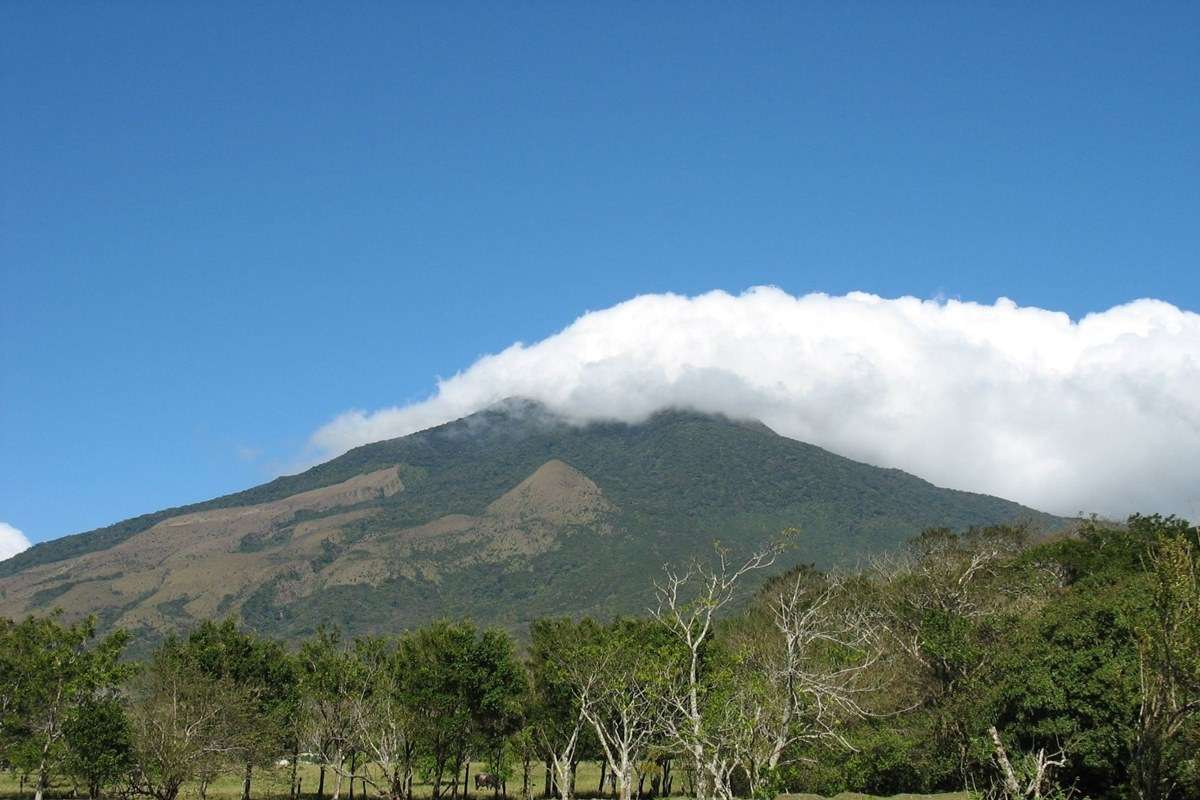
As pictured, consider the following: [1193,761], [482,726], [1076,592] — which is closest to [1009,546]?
[1076,592]

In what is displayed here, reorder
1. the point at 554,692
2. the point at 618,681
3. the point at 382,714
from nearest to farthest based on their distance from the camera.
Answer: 1. the point at 618,681
2. the point at 382,714
3. the point at 554,692

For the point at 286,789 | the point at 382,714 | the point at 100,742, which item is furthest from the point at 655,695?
the point at 286,789

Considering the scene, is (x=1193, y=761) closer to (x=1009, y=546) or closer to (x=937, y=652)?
(x=937, y=652)

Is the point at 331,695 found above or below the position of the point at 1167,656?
below

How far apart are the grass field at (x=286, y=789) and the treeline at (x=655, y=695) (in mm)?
1443

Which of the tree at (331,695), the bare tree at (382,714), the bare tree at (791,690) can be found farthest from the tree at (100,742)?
the bare tree at (791,690)

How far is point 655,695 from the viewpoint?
2575 cm

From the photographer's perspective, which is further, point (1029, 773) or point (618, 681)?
point (618, 681)

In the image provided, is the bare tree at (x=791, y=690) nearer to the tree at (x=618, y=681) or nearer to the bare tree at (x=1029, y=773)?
the bare tree at (x=1029, y=773)

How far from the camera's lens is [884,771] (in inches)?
2034

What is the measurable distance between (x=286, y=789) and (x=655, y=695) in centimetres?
4911

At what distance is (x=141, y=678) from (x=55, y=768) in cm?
897

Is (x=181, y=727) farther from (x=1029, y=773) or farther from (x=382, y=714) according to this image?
(x=1029, y=773)

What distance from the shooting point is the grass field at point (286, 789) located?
4822 centimetres
